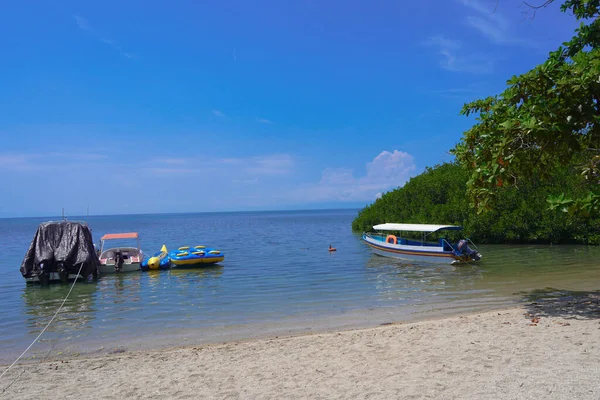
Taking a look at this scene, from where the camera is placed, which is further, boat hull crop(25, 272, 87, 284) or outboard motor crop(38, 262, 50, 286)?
boat hull crop(25, 272, 87, 284)

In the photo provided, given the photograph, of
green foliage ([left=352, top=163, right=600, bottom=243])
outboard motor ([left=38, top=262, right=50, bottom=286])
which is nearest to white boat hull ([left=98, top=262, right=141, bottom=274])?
outboard motor ([left=38, top=262, right=50, bottom=286])

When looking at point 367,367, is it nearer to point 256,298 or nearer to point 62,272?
point 256,298

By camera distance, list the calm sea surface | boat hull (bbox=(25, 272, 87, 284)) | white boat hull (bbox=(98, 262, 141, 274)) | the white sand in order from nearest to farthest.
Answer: the white sand
the calm sea surface
boat hull (bbox=(25, 272, 87, 284))
white boat hull (bbox=(98, 262, 141, 274))

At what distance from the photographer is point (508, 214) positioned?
115 ft

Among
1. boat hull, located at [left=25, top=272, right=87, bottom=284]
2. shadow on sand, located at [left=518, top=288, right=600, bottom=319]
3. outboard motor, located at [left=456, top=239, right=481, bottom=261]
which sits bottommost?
boat hull, located at [left=25, top=272, right=87, bottom=284]

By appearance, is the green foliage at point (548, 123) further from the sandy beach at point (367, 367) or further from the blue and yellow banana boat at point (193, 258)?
the blue and yellow banana boat at point (193, 258)

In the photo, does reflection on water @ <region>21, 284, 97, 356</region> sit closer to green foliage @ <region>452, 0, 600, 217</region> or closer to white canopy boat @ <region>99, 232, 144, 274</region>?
white canopy boat @ <region>99, 232, 144, 274</region>

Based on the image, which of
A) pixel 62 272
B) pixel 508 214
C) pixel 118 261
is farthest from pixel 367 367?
pixel 508 214

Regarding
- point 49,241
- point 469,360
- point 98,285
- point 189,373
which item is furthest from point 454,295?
point 49,241

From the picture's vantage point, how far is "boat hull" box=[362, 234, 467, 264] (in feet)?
81.0

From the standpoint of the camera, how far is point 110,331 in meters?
12.5

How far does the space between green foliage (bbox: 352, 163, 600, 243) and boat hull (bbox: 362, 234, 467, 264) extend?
22.1 ft

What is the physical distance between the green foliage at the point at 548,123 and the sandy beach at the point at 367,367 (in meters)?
2.85

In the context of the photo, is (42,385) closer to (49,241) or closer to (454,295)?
(454,295)
